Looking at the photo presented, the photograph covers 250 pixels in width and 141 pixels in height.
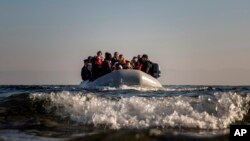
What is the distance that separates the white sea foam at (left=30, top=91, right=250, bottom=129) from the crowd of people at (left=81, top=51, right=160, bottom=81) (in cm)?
1058

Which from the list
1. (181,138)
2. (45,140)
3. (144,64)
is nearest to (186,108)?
(45,140)

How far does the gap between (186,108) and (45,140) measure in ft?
13.0

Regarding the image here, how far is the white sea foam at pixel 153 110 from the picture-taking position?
8.51 meters

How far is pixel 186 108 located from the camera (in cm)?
929

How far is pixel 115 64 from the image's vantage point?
70.4ft

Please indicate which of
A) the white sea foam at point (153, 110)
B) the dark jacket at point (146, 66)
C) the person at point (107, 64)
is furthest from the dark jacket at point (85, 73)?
the white sea foam at point (153, 110)

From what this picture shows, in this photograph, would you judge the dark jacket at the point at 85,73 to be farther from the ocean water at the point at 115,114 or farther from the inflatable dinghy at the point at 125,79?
the ocean water at the point at 115,114

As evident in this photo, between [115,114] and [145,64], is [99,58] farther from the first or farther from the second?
[115,114]

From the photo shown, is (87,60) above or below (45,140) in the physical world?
above

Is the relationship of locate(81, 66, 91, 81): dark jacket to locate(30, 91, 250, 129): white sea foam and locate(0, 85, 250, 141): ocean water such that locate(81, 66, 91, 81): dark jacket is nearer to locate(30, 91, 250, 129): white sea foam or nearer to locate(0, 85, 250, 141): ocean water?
locate(0, 85, 250, 141): ocean water

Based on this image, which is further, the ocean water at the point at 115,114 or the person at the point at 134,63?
the person at the point at 134,63

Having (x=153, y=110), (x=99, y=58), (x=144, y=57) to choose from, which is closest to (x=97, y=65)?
(x=99, y=58)

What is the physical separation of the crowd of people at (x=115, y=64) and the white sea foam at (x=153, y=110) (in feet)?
34.7

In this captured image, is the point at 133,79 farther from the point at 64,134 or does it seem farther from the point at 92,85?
the point at 64,134
